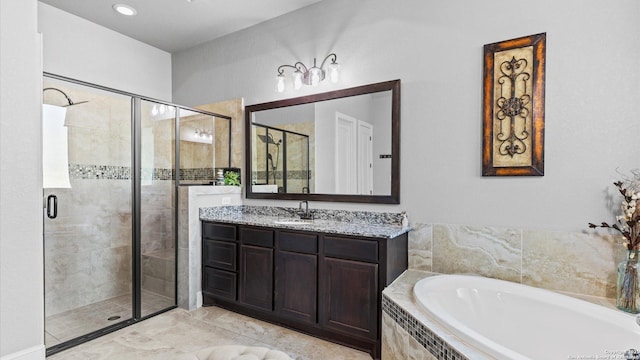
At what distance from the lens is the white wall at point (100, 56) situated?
3.11 m

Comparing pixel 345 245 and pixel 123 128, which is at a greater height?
pixel 123 128

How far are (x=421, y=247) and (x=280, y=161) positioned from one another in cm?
161

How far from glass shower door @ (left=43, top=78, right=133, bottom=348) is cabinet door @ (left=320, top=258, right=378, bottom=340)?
188 centimetres

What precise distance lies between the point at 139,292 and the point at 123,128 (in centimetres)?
152

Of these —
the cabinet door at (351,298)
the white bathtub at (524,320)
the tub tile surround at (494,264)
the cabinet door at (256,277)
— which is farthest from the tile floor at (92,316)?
the white bathtub at (524,320)

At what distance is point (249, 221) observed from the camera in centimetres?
292

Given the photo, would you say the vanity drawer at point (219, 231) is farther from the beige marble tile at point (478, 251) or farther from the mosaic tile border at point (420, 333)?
the beige marble tile at point (478, 251)

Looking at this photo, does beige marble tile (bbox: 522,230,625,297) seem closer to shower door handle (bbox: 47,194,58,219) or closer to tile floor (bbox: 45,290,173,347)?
tile floor (bbox: 45,290,173,347)

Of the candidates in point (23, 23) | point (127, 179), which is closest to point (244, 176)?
point (127, 179)

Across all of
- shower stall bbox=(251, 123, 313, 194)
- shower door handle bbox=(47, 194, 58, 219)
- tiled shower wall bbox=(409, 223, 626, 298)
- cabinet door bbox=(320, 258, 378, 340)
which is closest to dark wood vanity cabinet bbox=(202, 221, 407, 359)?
cabinet door bbox=(320, 258, 378, 340)

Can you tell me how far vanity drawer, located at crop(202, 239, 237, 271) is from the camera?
9.86ft

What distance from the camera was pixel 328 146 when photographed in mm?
3010

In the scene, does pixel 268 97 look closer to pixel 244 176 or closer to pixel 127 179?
pixel 244 176

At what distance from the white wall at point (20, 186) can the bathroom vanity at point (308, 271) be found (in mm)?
1575
